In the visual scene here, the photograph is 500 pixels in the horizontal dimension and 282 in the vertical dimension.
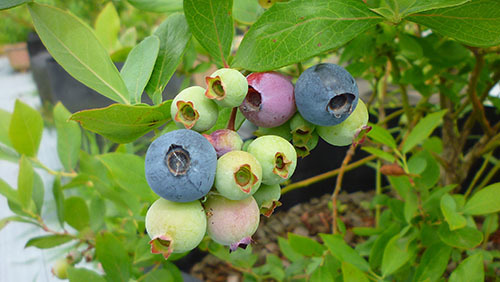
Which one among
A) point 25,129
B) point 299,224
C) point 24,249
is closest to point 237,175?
point 25,129

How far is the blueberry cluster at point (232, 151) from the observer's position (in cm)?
31

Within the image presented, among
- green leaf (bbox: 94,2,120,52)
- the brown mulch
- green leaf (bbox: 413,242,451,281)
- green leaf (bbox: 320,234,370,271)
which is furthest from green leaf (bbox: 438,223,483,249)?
green leaf (bbox: 94,2,120,52)

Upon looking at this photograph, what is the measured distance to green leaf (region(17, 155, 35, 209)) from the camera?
2.42 feet

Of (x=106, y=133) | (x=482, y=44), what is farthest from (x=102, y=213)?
(x=482, y=44)

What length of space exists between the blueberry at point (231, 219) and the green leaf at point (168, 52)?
6.8 inches

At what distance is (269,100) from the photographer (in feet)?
1.18

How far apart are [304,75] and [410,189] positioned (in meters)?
0.51

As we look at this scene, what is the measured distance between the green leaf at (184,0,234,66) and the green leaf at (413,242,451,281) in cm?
52

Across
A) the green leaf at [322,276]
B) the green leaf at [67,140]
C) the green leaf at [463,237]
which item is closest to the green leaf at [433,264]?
the green leaf at [463,237]

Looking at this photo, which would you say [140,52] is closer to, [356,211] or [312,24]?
[312,24]

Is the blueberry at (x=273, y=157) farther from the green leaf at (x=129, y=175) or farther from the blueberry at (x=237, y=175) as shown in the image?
the green leaf at (x=129, y=175)

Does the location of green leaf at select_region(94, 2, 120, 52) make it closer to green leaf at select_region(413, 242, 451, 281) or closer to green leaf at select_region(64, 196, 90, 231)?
green leaf at select_region(64, 196, 90, 231)

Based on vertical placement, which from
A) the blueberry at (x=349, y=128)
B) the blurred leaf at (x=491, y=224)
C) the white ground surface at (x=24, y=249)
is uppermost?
the blueberry at (x=349, y=128)

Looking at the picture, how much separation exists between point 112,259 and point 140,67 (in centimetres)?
44
